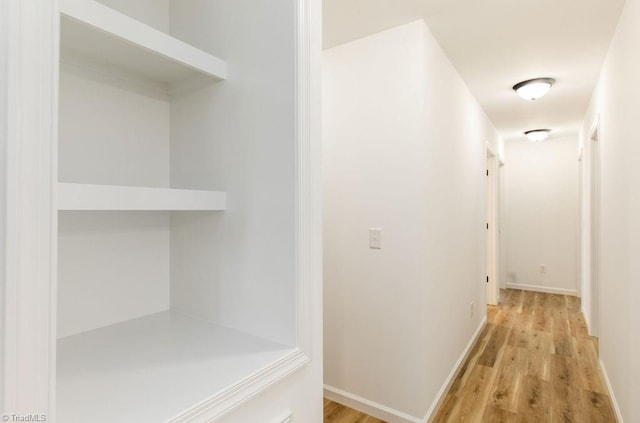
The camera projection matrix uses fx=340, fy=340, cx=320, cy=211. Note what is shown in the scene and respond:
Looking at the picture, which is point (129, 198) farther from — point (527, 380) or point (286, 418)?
point (527, 380)

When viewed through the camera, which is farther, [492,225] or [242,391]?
[492,225]

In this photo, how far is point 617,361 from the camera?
216 centimetres

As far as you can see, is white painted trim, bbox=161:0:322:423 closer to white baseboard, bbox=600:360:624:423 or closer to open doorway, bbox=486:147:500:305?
white baseboard, bbox=600:360:624:423

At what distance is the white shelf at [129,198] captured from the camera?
2.58 ft

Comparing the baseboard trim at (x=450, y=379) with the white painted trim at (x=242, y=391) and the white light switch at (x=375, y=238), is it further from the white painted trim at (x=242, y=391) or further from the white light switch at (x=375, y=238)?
the white painted trim at (x=242, y=391)

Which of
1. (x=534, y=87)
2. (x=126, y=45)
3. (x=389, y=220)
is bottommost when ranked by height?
(x=389, y=220)

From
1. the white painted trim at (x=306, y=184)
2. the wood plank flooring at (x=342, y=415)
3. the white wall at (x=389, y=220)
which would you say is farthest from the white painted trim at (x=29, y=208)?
the wood plank flooring at (x=342, y=415)

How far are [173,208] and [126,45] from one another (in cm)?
49

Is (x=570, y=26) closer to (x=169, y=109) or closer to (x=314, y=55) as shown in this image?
(x=314, y=55)

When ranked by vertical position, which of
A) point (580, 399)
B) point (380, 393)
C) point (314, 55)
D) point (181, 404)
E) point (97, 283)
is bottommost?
point (580, 399)

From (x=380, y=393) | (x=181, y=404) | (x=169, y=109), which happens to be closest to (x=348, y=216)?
(x=380, y=393)

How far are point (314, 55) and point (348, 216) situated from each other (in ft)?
4.27

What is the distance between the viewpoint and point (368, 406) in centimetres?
217

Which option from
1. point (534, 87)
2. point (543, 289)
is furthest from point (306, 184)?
point (543, 289)
